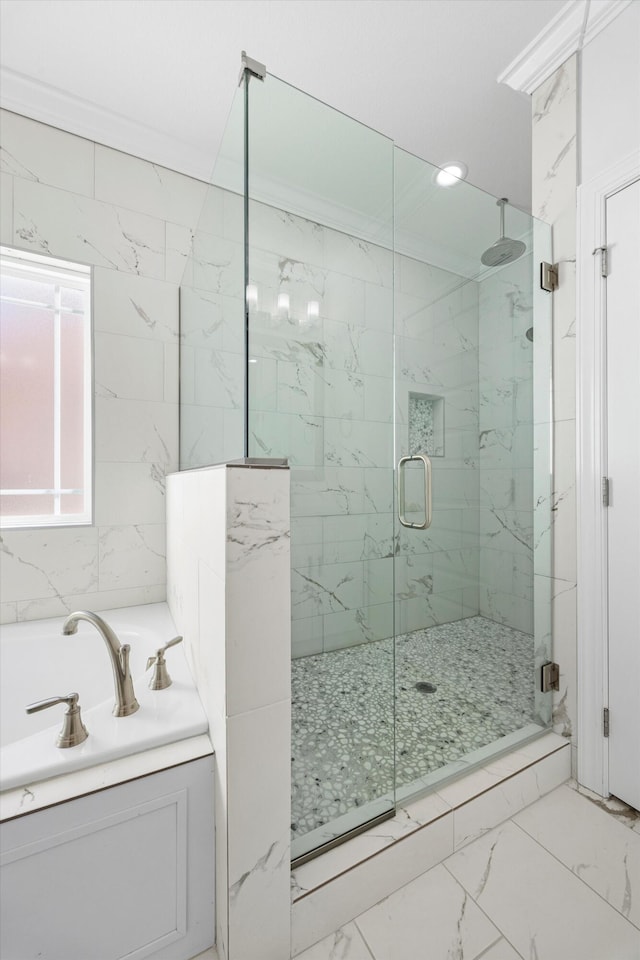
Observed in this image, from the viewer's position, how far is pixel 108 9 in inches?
55.4

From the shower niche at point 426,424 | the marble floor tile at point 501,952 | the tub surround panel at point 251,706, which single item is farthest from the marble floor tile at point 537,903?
the shower niche at point 426,424

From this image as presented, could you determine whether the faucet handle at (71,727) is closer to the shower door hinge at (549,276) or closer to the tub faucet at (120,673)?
the tub faucet at (120,673)

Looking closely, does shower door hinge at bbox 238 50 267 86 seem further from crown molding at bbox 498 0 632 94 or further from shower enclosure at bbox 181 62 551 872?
crown molding at bbox 498 0 632 94

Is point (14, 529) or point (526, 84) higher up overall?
point (526, 84)

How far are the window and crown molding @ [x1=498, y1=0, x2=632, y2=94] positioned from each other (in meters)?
1.96

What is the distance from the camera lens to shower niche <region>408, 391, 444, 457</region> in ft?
4.92

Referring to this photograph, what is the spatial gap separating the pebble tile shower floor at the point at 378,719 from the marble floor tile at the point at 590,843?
23 cm

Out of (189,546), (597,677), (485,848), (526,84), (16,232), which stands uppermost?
(526,84)

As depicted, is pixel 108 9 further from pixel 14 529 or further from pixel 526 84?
pixel 14 529

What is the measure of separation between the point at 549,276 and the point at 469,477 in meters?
0.80

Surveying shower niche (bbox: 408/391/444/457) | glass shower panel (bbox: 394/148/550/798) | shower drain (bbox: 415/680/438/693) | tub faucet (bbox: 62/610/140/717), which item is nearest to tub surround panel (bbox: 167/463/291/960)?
tub faucet (bbox: 62/610/140/717)

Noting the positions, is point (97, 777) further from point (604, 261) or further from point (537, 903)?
point (604, 261)

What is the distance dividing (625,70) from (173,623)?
8.30ft

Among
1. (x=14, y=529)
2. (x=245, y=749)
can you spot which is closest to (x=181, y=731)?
(x=245, y=749)
